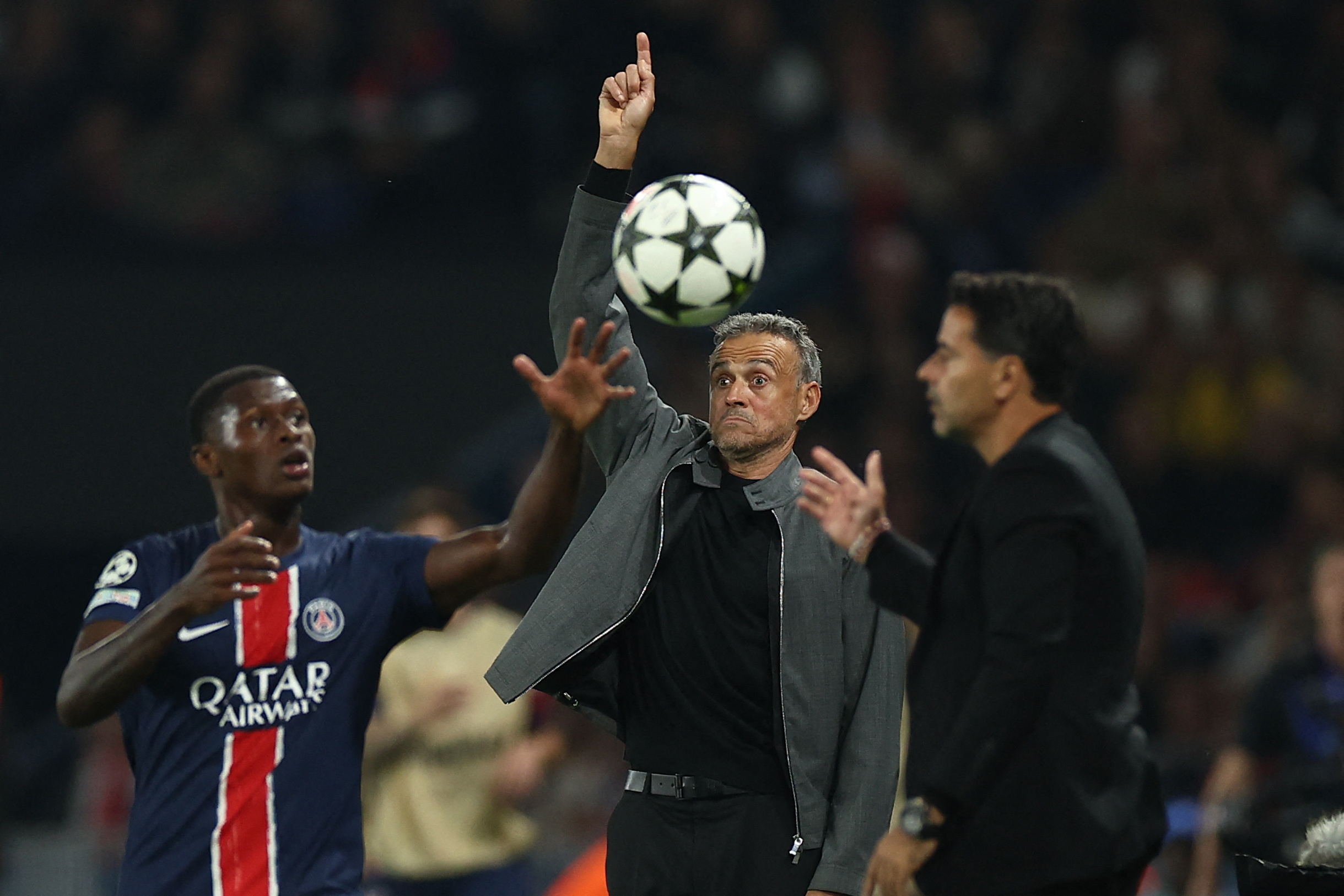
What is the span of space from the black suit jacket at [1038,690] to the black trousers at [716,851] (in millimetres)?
639

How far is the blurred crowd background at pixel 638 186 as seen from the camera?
31.7 feet

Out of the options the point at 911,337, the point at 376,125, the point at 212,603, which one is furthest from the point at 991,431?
the point at 376,125

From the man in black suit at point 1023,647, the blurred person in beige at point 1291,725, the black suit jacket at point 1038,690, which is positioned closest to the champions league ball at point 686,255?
the man in black suit at point 1023,647

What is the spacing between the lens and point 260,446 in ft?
14.7

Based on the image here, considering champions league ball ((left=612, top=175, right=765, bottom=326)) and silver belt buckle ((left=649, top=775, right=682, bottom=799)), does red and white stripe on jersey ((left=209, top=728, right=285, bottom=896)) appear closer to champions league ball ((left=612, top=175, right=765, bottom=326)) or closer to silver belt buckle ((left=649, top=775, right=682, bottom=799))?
silver belt buckle ((left=649, top=775, right=682, bottom=799))

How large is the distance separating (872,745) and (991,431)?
95 cm

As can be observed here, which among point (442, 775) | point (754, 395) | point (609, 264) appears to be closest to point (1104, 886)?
point (754, 395)

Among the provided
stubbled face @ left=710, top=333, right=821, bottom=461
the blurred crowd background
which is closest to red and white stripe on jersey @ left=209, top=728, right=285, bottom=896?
stubbled face @ left=710, top=333, right=821, bottom=461

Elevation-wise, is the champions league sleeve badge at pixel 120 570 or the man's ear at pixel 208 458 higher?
the man's ear at pixel 208 458

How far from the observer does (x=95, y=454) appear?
10227mm

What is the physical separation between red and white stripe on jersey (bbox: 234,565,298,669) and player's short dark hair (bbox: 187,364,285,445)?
1.57 ft

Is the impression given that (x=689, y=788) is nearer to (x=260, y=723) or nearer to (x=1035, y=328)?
(x=260, y=723)

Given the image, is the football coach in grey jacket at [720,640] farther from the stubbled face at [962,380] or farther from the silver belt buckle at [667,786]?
the stubbled face at [962,380]

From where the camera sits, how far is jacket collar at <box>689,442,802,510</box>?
14.3ft
